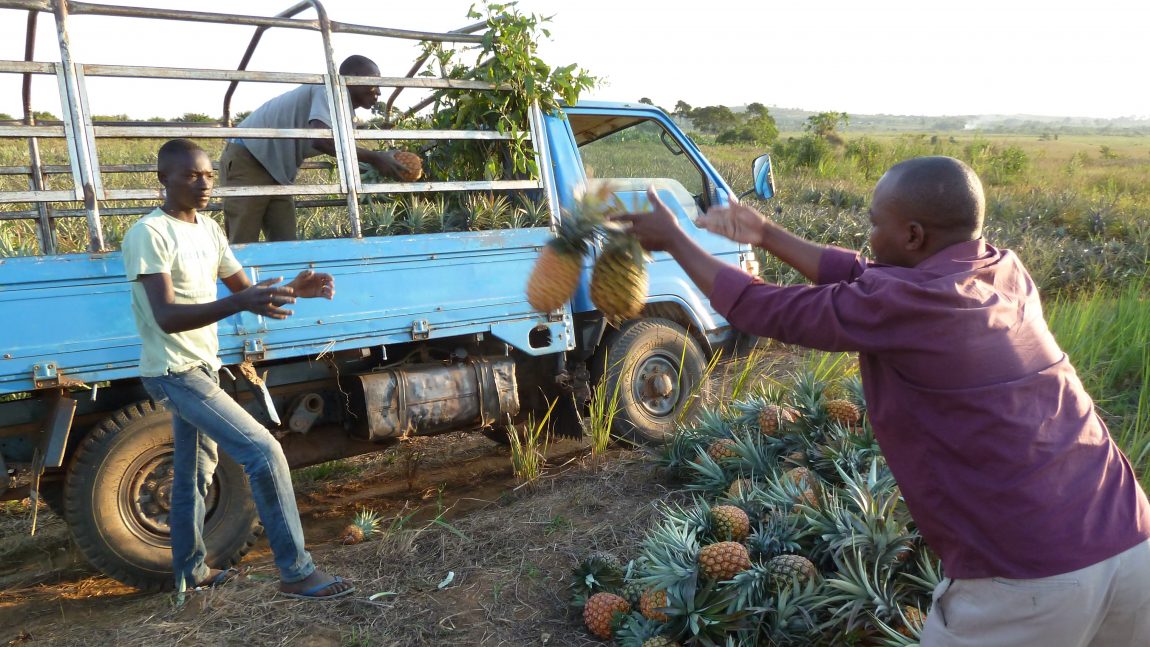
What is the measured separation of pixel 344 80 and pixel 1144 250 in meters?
11.8

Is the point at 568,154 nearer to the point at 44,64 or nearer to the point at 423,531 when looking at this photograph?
the point at 423,531

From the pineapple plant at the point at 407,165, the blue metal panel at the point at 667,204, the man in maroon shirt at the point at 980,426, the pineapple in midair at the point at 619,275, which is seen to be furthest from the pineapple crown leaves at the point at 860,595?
the pineapple plant at the point at 407,165

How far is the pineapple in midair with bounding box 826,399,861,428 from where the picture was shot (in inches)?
→ 168

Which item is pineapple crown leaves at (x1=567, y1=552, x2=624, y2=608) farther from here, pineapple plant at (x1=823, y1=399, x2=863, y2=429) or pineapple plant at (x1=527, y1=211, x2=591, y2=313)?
pineapple plant at (x1=527, y1=211, x2=591, y2=313)

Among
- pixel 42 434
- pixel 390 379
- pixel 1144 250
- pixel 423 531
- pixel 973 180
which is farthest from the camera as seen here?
pixel 1144 250

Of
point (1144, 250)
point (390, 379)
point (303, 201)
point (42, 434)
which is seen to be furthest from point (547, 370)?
point (1144, 250)

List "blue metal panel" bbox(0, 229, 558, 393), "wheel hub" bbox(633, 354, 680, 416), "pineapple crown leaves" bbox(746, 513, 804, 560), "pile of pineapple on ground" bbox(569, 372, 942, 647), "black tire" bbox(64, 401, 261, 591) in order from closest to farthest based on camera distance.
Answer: "pile of pineapple on ground" bbox(569, 372, 942, 647), "pineapple crown leaves" bbox(746, 513, 804, 560), "blue metal panel" bbox(0, 229, 558, 393), "black tire" bbox(64, 401, 261, 591), "wheel hub" bbox(633, 354, 680, 416)

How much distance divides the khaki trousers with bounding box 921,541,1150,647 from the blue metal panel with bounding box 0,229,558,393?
3.44 meters

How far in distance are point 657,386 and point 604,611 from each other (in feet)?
8.57

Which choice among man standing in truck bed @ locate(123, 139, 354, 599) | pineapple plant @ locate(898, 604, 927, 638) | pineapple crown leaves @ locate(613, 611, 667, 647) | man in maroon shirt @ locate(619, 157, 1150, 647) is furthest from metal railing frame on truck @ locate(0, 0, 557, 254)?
pineapple plant @ locate(898, 604, 927, 638)

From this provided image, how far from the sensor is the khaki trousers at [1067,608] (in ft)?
6.17

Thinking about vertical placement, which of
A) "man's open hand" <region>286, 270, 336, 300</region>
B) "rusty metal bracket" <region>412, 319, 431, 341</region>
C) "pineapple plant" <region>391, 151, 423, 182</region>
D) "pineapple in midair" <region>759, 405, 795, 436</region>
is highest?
"pineapple plant" <region>391, 151, 423, 182</region>

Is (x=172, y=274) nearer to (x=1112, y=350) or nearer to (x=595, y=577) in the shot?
(x=595, y=577)

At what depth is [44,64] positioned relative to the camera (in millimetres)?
3742
